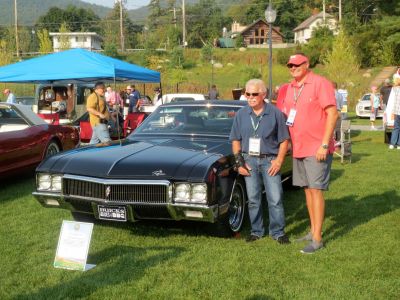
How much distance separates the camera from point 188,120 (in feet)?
22.4

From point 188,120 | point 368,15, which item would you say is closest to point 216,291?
point 188,120

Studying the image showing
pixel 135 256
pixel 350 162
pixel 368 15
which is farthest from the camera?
pixel 368 15

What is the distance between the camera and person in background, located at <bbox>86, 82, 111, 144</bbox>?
10094 millimetres

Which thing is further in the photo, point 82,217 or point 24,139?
point 24,139

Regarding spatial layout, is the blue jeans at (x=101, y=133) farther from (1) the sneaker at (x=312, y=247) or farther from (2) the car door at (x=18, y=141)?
(1) the sneaker at (x=312, y=247)

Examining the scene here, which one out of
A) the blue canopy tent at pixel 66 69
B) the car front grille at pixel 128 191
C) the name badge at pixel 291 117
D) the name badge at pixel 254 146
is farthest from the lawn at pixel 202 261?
the blue canopy tent at pixel 66 69

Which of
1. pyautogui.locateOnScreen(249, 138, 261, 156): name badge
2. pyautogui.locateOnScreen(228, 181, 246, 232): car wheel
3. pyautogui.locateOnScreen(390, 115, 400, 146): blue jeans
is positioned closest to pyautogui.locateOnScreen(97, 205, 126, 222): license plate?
pyautogui.locateOnScreen(228, 181, 246, 232): car wheel

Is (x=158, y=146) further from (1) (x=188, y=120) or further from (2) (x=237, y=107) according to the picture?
(2) (x=237, y=107)

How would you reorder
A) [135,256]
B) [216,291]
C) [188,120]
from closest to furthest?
[216,291], [135,256], [188,120]

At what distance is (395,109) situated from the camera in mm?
13008

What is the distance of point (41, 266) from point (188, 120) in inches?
109

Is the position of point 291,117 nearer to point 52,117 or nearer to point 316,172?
point 316,172

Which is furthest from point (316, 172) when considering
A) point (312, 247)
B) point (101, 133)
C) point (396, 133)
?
point (396, 133)

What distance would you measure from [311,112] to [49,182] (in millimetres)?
2778
